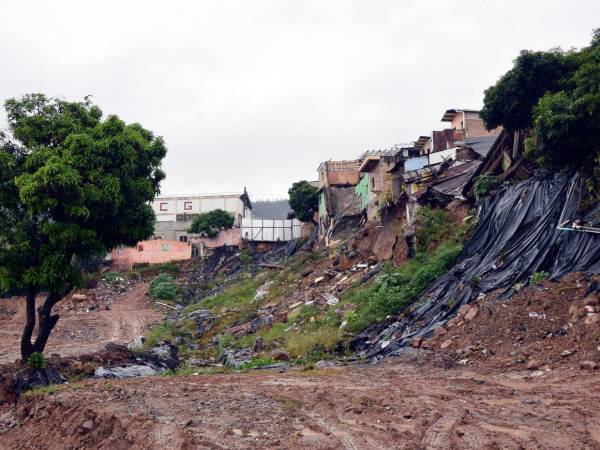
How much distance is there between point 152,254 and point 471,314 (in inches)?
1499

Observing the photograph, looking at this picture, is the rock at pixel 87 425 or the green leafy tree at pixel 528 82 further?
the green leafy tree at pixel 528 82

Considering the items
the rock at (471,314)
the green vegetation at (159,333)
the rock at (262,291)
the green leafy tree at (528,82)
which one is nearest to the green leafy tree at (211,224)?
the rock at (262,291)

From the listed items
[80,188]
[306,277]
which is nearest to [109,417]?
[80,188]

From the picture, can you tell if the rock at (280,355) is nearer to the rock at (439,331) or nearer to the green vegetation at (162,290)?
the rock at (439,331)

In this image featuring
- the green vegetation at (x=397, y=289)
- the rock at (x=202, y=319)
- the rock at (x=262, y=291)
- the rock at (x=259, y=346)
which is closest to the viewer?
the green vegetation at (x=397, y=289)

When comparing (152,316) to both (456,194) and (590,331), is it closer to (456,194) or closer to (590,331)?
(456,194)

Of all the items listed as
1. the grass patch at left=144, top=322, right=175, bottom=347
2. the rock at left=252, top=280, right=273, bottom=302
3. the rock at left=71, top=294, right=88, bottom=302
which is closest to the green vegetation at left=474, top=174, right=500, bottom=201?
the grass patch at left=144, top=322, right=175, bottom=347

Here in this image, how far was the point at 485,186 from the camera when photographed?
19.3 metres

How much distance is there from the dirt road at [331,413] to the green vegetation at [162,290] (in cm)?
2602

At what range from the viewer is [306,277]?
2783 cm

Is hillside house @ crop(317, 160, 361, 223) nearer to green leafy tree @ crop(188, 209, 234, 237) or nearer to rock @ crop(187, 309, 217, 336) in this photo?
green leafy tree @ crop(188, 209, 234, 237)

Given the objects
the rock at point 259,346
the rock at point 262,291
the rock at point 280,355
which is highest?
the rock at point 262,291

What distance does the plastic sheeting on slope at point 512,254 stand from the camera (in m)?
13.5

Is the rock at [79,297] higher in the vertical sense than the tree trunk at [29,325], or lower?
lower
